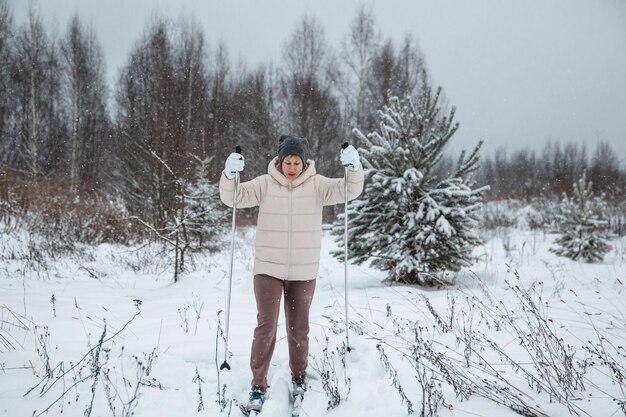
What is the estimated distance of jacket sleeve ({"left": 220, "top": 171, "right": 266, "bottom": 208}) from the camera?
2.91m

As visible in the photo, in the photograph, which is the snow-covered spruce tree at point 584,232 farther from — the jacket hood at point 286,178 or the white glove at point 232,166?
the white glove at point 232,166

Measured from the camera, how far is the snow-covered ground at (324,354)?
2307 mm

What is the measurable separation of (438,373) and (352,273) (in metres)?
5.54

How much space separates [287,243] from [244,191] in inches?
23.9

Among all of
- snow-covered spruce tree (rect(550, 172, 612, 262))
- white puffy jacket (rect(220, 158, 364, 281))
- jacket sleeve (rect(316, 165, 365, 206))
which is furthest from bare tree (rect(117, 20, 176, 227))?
snow-covered spruce tree (rect(550, 172, 612, 262))

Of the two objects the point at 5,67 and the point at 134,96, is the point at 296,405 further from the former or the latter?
the point at 5,67

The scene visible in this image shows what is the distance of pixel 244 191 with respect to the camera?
9.68ft

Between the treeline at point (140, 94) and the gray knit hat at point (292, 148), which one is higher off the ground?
the treeline at point (140, 94)

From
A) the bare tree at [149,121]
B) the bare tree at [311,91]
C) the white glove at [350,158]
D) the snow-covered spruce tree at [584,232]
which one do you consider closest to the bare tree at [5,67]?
the bare tree at [149,121]

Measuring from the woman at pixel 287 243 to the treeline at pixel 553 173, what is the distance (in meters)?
9.72

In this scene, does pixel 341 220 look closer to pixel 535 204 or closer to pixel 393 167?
pixel 393 167

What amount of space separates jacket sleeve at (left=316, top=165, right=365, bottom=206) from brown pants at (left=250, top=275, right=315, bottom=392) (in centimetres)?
72

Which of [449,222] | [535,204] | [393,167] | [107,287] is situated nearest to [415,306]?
[449,222]

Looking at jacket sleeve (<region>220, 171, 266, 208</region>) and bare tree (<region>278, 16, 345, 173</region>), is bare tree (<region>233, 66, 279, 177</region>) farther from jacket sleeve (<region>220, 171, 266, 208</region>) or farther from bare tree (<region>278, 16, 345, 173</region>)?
jacket sleeve (<region>220, 171, 266, 208</region>)
